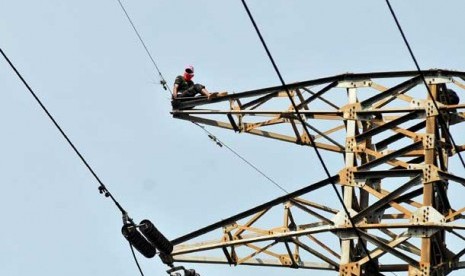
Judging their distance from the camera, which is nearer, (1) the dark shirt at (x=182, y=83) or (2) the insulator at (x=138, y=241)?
(2) the insulator at (x=138, y=241)

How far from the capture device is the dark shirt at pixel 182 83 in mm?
37219

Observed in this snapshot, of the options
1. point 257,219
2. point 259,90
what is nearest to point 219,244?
point 257,219

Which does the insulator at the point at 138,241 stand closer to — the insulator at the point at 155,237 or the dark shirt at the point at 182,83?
the insulator at the point at 155,237

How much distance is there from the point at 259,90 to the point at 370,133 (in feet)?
8.24

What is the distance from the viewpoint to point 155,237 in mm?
33000

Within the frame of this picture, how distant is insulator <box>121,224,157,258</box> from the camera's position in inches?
1268

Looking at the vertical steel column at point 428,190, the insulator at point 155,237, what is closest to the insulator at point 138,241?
the insulator at point 155,237

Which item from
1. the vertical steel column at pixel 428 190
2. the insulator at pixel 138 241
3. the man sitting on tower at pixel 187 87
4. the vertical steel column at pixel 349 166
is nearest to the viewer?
the vertical steel column at pixel 428 190

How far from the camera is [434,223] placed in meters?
32.1

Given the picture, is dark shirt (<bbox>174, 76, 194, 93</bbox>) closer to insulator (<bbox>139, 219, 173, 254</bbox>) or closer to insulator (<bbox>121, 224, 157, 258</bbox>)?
insulator (<bbox>139, 219, 173, 254</bbox>)

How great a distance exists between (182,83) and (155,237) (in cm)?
507

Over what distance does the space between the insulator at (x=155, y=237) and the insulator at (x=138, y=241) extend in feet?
0.31

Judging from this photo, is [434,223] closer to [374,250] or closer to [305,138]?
[374,250]

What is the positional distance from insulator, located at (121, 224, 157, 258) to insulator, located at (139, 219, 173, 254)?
9cm
